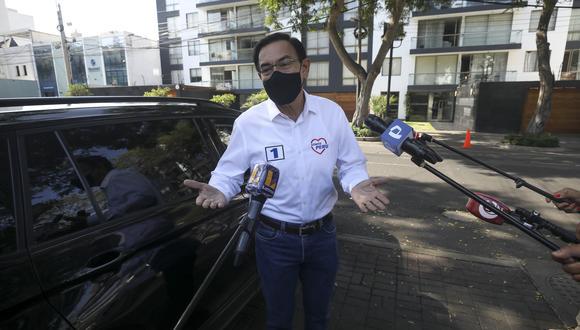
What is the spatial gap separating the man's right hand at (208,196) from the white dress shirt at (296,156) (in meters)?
0.05

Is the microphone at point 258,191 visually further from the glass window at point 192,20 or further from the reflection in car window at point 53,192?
the glass window at point 192,20

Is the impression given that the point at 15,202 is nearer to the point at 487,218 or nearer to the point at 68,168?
the point at 68,168

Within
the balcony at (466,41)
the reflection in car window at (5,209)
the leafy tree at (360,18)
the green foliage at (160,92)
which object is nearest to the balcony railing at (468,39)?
the balcony at (466,41)

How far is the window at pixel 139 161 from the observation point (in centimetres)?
173

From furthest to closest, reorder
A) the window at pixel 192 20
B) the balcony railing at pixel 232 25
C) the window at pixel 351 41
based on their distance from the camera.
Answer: the window at pixel 192 20 < the balcony railing at pixel 232 25 < the window at pixel 351 41

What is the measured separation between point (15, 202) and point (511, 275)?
13.4 feet

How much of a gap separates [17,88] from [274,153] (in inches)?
1898

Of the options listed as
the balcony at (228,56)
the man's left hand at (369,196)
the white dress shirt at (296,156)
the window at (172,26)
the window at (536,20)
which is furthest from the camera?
the window at (172,26)

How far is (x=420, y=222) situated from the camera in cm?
502

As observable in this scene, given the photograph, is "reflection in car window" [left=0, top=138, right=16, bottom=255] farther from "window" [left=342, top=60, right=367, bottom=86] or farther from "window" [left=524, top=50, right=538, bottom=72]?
"window" [left=524, top=50, right=538, bottom=72]

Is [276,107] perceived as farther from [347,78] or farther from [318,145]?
[347,78]

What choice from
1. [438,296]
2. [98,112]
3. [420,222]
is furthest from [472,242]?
[98,112]

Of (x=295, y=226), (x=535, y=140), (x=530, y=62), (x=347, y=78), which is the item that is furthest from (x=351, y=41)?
(x=295, y=226)

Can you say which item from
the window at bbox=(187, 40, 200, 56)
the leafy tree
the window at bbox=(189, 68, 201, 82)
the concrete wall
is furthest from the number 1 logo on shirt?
the concrete wall
